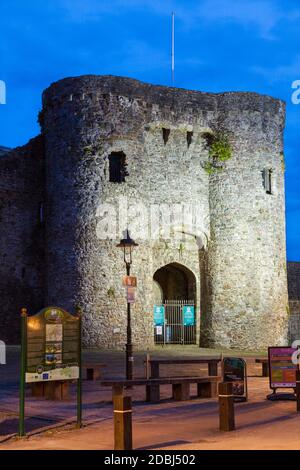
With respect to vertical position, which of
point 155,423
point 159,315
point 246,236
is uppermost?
point 246,236

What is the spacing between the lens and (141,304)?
2625 cm

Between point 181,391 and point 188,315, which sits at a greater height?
point 188,315

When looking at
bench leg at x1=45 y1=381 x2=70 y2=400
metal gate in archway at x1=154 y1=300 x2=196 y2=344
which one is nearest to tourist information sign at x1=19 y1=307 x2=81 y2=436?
bench leg at x1=45 y1=381 x2=70 y2=400

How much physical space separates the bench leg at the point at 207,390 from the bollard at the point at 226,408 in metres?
3.88

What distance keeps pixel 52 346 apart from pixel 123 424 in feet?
7.24

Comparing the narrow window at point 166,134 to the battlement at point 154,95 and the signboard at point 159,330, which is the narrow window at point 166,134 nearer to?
the battlement at point 154,95

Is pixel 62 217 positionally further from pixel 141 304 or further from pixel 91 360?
pixel 91 360

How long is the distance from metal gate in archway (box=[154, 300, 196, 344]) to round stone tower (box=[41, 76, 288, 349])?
0.15 metres

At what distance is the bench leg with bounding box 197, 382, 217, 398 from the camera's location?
43.9 feet

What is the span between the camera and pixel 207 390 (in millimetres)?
13391

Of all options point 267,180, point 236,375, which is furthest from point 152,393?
point 267,180

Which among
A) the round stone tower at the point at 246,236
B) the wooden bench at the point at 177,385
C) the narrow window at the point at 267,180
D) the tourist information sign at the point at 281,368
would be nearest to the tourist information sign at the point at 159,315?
the round stone tower at the point at 246,236

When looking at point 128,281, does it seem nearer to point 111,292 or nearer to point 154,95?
point 111,292

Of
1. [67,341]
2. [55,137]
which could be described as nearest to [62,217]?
[55,137]
